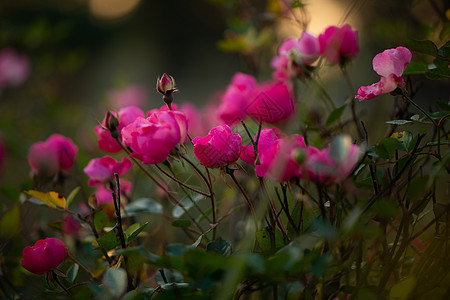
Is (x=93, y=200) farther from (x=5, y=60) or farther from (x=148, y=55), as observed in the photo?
(x=148, y=55)

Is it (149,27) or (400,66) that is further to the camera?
(149,27)

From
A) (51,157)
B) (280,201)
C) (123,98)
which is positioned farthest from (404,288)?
(123,98)

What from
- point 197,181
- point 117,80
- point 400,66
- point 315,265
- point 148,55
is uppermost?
point 400,66

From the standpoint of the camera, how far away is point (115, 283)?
29 centimetres

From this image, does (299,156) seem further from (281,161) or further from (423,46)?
(423,46)

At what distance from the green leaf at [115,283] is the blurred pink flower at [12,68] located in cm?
146

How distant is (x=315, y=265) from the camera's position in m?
0.28

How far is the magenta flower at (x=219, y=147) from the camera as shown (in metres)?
0.36

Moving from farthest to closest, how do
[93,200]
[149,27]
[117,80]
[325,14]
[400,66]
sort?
[149,27] → [117,80] → [325,14] → [93,200] → [400,66]

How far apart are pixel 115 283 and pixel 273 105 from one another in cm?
23

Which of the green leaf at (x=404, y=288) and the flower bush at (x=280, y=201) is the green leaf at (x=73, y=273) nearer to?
the flower bush at (x=280, y=201)

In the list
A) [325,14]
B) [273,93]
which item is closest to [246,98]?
[273,93]

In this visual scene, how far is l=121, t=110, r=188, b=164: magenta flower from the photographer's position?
38 centimetres

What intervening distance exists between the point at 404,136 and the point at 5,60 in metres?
1.54
